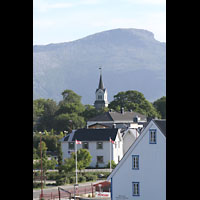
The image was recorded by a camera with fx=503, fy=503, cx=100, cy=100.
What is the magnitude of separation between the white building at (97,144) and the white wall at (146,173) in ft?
37.1

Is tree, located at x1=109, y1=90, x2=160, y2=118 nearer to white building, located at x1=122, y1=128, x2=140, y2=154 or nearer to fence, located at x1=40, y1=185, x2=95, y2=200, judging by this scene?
white building, located at x1=122, y1=128, x2=140, y2=154

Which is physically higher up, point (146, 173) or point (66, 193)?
point (146, 173)

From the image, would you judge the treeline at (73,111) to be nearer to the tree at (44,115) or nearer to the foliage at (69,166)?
the tree at (44,115)

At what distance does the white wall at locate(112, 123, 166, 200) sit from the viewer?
10086 millimetres

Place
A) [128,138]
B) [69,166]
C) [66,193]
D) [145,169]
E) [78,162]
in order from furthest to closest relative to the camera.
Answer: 1. [128,138]
2. [78,162]
3. [69,166]
4. [66,193]
5. [145,169]

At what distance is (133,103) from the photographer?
40000 millimetres

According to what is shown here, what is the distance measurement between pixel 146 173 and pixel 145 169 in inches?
3.9

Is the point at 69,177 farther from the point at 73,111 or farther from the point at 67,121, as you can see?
the point at 73,111

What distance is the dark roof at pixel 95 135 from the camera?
878 inches

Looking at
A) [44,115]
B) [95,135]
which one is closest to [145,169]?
[95,135]

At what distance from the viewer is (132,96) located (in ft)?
134
